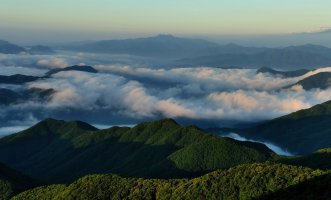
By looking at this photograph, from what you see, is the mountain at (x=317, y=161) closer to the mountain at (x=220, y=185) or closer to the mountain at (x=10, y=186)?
the mountain at (x=220, y=185)

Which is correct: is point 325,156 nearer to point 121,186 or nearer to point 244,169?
point 244,169

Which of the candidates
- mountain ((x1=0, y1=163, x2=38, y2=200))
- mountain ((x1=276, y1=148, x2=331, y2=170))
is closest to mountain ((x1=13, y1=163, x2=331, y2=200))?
mountain ((x1=0, y1=163, x2=38, y2=200))

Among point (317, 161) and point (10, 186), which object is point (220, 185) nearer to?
point (317, 161)

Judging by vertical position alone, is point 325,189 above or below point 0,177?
above

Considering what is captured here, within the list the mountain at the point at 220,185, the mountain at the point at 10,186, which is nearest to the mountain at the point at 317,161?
the mountain at the point at 220,185

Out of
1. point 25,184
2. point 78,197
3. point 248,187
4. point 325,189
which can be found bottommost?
point 25,184

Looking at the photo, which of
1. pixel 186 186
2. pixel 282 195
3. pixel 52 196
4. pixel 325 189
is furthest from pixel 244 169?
pixel 52 196

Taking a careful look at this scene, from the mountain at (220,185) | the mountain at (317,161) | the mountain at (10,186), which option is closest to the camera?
the mountain at (220,185)

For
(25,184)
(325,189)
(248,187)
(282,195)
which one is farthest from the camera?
(25,184)
